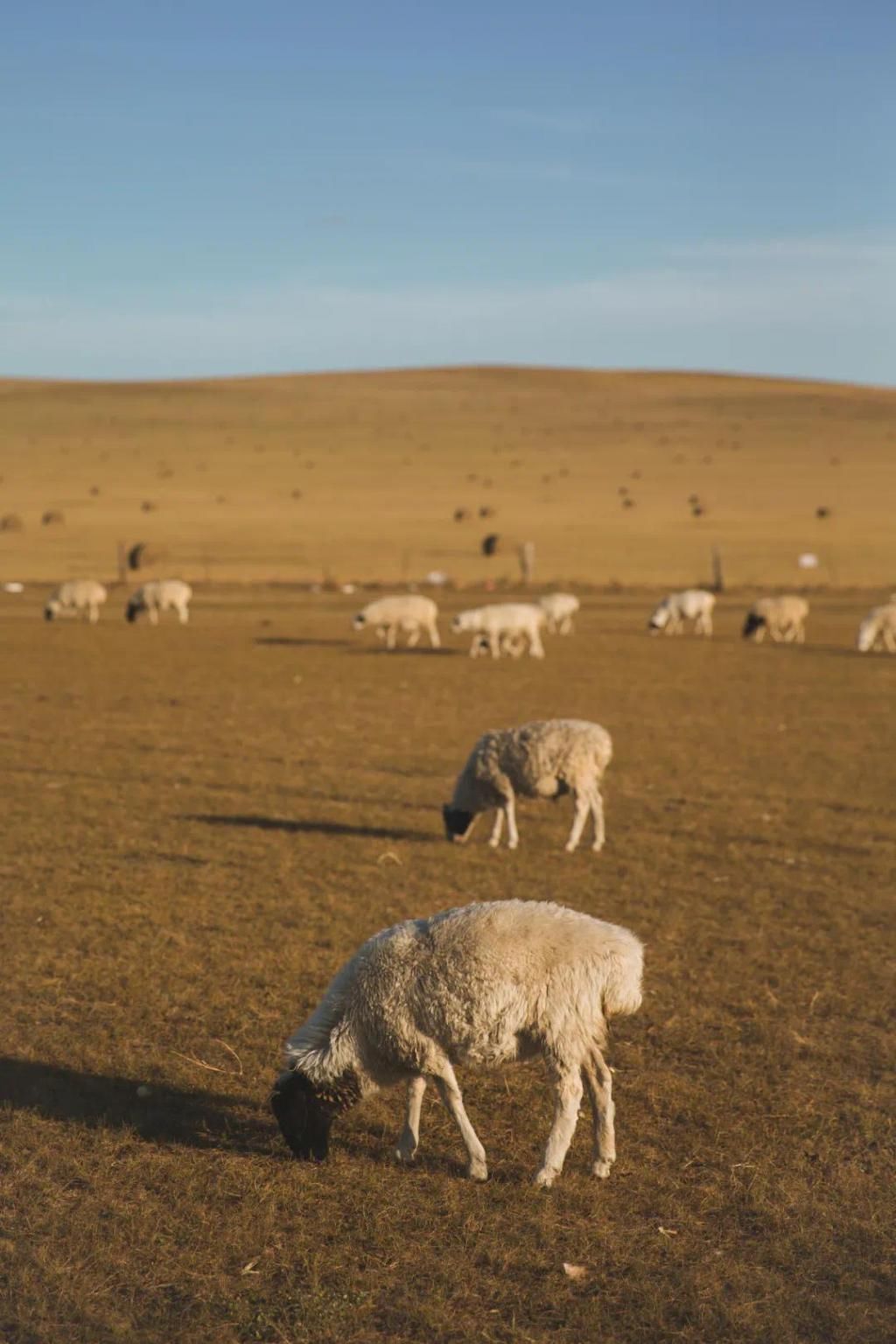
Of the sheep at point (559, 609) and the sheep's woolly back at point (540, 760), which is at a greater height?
the sheep at point (559, 609)

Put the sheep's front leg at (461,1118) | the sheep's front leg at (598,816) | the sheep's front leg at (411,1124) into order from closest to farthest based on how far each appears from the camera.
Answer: the sheep's front leg at (461,1118)
the sheep's front leg at (411,1124)
the sheep's front leg at (598,816)

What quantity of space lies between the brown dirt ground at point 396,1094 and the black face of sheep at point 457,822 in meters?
0.22

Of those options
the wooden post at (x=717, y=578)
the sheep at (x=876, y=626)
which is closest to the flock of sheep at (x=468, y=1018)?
the sheep at (x=876, y=626)

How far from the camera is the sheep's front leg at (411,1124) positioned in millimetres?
6559

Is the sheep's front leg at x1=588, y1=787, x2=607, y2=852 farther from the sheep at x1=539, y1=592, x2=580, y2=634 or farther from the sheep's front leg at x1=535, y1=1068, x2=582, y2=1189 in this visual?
the sheep at x1=539, y1=592, x2=580, y2=634

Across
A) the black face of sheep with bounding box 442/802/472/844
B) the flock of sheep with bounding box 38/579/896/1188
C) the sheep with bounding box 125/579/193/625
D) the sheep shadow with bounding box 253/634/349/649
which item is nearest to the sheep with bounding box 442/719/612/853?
the black face of sheep with bounding box 442/802/472/844

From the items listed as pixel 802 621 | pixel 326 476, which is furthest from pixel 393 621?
pixel 326 476

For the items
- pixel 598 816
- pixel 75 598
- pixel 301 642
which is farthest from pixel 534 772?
pixel 75 598

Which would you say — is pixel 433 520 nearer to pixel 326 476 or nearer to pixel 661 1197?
pixel 326 476

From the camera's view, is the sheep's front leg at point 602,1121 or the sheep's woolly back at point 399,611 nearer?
the sheep's front leg at point 602,1121

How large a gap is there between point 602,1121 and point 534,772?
19.8 ft

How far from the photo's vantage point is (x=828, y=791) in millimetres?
15906

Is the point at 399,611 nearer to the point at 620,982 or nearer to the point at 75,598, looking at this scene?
the point at 75,598

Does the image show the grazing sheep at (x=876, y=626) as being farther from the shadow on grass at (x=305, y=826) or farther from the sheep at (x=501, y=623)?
the shadow on grass at (x=305, y=826)
